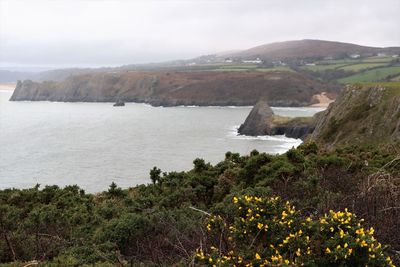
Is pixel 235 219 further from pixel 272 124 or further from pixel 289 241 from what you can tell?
pixel 272 124

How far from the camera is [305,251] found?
492 centimetres

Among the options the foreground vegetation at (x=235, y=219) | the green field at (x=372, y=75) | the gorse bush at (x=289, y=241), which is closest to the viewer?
the gorse bush at (x=289, y=241)

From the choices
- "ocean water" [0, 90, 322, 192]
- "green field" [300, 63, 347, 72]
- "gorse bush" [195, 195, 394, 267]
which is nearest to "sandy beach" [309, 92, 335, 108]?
"green field" [300, 63, 347, 72]

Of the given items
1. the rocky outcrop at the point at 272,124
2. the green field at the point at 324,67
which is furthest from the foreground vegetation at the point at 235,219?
the green field at the point at 324,67

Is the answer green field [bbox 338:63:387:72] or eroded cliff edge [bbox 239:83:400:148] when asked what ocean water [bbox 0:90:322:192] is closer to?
eroded cliff edge [bbox 239:83:400:148]

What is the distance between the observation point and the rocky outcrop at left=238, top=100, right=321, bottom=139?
57.4 metres

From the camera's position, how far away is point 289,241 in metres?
5.05

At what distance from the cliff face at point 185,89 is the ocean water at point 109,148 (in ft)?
128

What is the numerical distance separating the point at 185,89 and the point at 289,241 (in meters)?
120

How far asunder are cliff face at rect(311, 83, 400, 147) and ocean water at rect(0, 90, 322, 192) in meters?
11.9

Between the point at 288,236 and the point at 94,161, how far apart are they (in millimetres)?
36730

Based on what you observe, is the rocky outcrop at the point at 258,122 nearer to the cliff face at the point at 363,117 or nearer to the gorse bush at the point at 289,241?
the cliff face at the point at 363,117

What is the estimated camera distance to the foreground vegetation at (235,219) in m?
4.96

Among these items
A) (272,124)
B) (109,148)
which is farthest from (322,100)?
(109,148)
